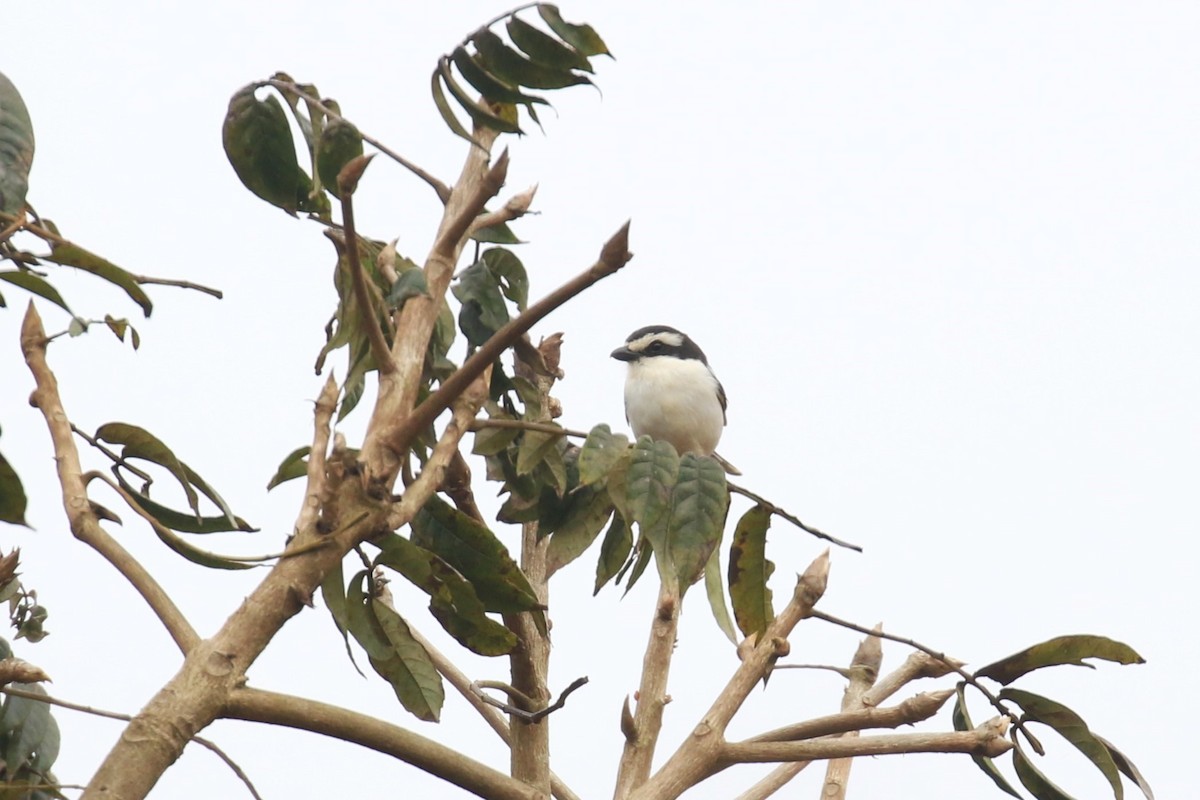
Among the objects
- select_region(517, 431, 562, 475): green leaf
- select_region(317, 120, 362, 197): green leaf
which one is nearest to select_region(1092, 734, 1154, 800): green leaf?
select_region(517, 431, 562, 475): green leaf

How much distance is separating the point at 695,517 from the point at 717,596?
266 mm

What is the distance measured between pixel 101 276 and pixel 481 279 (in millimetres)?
649

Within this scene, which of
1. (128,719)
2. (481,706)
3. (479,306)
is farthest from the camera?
(481,706)

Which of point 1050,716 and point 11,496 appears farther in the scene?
point 1050,716

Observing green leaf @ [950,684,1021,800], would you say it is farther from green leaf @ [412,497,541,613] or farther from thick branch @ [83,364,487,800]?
thick branch @ [83,364,487,800]

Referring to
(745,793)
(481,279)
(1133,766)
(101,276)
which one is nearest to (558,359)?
(481,279)

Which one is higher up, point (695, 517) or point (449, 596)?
point (695, 517)

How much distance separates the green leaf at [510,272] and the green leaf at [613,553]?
1.45ft

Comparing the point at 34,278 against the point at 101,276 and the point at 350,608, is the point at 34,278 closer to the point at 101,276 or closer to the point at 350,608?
the point at 101,276

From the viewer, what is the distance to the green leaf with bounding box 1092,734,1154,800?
2.03 m

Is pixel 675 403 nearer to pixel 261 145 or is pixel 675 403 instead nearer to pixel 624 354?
pixel 624 354

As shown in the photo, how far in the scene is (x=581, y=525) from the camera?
7.61 feet

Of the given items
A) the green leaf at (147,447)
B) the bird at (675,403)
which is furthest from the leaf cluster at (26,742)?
the bird at (675,403)

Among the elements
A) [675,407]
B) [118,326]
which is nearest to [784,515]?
[118,326]
